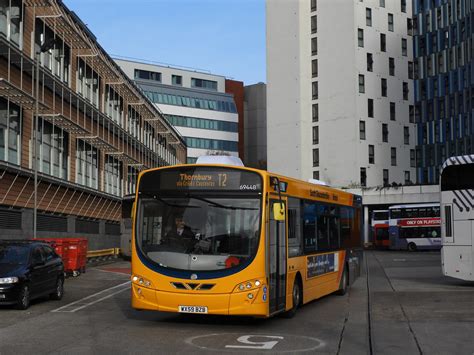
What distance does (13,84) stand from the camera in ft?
91.1

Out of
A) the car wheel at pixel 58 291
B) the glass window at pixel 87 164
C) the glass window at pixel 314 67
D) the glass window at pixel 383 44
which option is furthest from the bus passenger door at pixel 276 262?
the glass window at pixel 383 44

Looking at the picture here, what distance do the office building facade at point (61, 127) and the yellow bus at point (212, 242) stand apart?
606 inches

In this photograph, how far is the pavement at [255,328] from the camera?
1005 cm

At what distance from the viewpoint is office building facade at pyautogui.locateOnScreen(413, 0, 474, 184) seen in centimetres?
7006

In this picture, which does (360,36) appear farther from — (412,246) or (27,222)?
(27,222)

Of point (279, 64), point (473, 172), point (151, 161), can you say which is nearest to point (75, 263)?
point (473, 172)

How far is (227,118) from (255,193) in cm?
9286

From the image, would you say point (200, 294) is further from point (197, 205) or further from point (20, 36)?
point (20, 36)

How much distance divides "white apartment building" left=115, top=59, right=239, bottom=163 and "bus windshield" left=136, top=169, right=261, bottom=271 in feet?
274

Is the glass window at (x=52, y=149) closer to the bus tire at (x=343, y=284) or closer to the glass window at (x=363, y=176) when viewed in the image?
the bus tire at (x=343, y=284)

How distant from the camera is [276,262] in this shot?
12.4m

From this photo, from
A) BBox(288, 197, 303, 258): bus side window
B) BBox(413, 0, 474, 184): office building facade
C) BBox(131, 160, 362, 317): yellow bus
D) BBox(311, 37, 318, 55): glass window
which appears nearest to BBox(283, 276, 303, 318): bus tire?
BBox(131, 160, 362, 317): yellow bus

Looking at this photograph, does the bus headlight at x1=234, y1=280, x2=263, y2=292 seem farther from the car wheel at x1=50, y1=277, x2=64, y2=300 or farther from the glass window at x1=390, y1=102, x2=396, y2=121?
the glass window at x1=390, y1=102, x2=396, y2=121

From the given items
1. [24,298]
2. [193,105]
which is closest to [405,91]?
[193,105]
